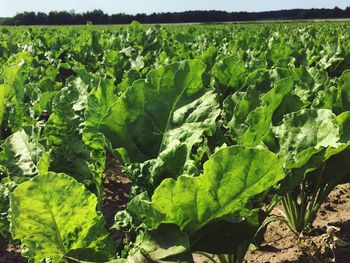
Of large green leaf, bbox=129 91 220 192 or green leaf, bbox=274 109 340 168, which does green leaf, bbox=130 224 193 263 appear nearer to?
large green leaf, bbox=129 91 220 192

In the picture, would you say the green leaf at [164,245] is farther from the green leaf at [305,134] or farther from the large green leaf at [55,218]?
the green leaf at [305,134]

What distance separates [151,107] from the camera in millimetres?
2043

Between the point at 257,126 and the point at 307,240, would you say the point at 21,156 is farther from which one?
the point at 307,240

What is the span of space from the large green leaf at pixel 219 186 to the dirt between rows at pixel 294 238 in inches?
26.3

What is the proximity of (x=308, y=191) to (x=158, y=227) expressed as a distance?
1463 millimetres

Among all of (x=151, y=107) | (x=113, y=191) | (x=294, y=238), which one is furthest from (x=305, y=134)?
(x=113, y=191)

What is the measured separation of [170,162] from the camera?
1.77 meters

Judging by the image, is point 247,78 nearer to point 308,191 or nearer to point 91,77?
point 308,191

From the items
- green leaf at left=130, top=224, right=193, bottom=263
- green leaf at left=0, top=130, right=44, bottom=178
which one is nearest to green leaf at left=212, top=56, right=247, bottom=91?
green leaf at left=0, top=130, right=44, bottom=178

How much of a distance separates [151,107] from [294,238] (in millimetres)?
1556

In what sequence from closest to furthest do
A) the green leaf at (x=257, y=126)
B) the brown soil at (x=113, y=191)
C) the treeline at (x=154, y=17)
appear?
the green leaf at (x=257, y=126)
the brown soil at (x=113, y=191)
the treeline at (x=154, y=17)

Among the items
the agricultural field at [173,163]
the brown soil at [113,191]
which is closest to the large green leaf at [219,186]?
the agricultural field at [173,163]

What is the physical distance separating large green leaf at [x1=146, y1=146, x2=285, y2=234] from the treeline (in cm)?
5824

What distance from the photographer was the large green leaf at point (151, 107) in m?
1.99
